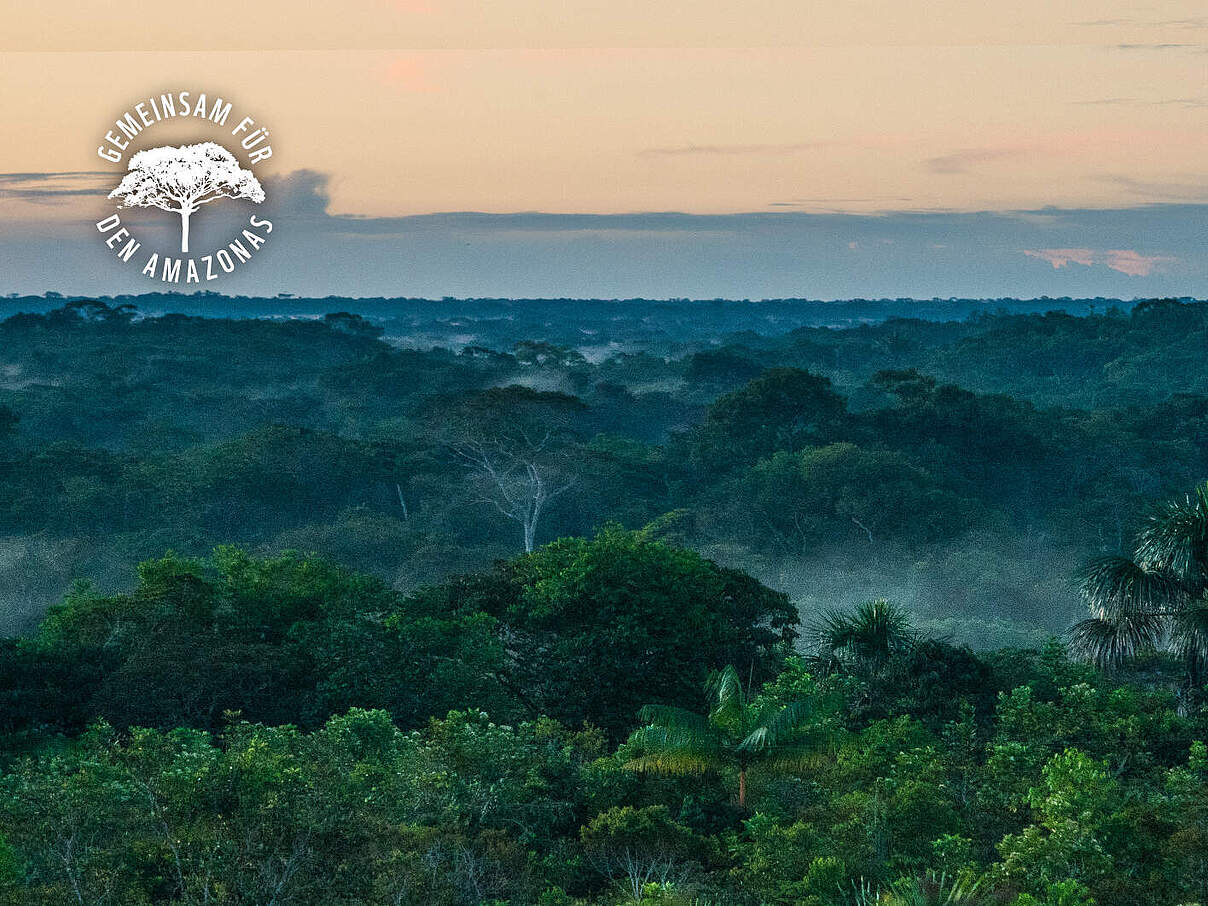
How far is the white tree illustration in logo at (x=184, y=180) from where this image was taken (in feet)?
88.8

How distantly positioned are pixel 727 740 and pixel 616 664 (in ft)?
23.5

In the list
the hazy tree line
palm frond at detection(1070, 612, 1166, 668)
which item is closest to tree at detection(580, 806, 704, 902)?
palm frond at detection(1070, 612, 1166, 668)

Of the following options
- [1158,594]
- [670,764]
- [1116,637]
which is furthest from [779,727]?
A: [1158,594]

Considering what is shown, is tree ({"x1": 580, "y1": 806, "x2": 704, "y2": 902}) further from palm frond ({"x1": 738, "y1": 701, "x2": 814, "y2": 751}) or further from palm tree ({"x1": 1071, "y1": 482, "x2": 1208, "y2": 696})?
palm tree ({"x1": 1071, "y1": 482, "x2": 1208, "y2": 696})

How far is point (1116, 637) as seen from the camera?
1900 centimetres

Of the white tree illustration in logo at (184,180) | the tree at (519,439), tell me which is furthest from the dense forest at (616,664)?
the white tree illustration in logo at (184,180)

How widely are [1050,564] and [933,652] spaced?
27950mm

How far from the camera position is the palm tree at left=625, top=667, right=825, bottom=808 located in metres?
15.9

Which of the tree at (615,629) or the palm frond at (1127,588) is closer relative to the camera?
the palm frond at (1127,588)

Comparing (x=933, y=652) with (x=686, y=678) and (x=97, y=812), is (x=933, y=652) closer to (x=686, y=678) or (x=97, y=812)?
(x=686, y=678)

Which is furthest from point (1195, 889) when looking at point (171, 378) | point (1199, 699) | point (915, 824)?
point (171, 378)

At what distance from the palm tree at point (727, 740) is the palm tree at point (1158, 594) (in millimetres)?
5157

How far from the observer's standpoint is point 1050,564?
47031 mm

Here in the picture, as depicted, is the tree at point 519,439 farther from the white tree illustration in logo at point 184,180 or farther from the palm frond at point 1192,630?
the palm frond at point 1192,630
